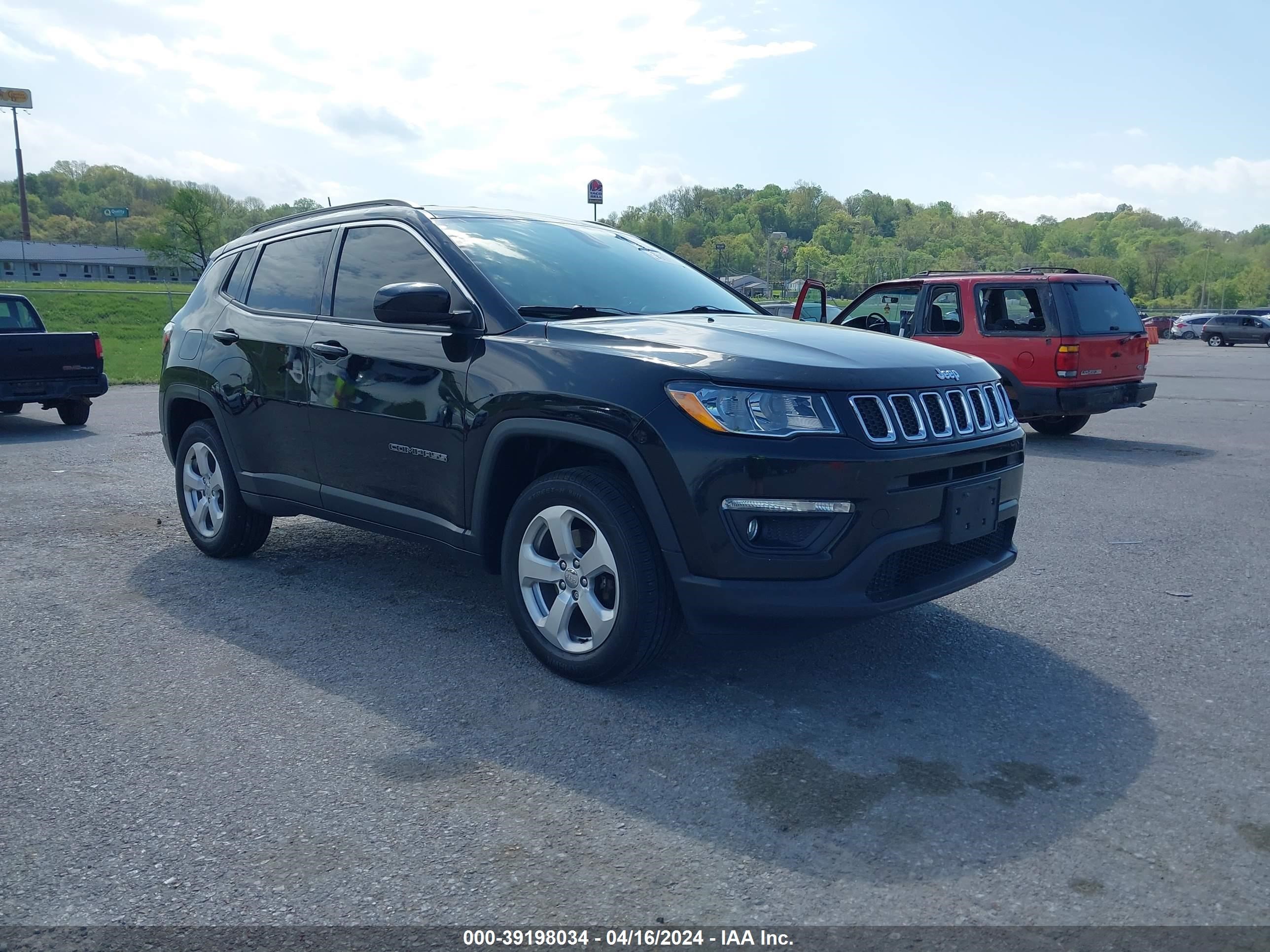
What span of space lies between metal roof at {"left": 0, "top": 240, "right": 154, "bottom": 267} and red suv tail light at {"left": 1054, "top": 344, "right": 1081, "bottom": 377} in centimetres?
9660

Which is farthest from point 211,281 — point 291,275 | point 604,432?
point 604,432

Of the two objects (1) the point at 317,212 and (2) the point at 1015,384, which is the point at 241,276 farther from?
(2) the point at 1015,384

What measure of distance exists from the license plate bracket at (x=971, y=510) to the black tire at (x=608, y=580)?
0.99 metres

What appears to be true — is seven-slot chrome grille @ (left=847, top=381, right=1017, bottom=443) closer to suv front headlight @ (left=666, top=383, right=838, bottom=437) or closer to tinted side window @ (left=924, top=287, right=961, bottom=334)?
suv front headlight @ (left=666, top=383, right=838, bottom=437)

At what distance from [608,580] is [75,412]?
11241 mm

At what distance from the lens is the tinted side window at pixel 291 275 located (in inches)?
200

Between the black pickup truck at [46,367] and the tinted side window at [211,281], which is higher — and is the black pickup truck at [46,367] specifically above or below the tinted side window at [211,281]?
below

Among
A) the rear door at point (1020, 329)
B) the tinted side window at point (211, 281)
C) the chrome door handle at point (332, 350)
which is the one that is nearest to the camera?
the chrome door handle at point (332, 350)

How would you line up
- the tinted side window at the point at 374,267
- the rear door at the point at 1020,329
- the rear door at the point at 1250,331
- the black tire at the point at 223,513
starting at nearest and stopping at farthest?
the tinted side window at the point at 374,267 < the black tire at the point at 223,513 < the rear door at the point at 1020,329 < the rear door at the point at 1250,331

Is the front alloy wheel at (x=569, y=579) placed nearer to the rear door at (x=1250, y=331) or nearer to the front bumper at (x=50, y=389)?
the front bumper at (x=50, y=389)

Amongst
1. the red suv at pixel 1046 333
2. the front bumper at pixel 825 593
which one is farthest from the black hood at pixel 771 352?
the red suv at pixel 1046 333

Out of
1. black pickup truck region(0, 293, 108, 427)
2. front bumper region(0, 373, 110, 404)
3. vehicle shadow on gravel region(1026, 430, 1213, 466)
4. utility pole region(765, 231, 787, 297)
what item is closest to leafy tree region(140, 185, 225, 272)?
utility pole region(765, 231, 787, 297)

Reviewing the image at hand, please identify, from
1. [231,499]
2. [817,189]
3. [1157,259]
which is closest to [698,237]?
[817,189]

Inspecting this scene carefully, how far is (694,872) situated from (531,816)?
53 centimetres
